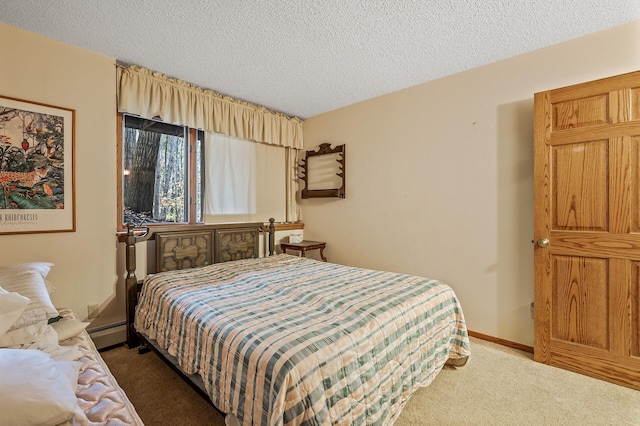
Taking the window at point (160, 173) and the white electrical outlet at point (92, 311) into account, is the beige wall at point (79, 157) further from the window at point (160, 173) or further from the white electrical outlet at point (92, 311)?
the window at point (160, 173)

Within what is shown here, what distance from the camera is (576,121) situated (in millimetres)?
2154

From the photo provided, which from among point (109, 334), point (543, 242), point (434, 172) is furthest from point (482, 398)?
point (109, 334)

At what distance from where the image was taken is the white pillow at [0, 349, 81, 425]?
2.59 ft

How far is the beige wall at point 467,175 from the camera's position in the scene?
246 centimetres

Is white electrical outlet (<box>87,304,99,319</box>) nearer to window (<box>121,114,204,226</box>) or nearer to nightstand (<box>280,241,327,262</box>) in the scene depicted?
window (<box>121,114,204,226</box>)

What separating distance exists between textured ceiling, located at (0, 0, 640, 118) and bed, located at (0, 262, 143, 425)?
1.75 metres

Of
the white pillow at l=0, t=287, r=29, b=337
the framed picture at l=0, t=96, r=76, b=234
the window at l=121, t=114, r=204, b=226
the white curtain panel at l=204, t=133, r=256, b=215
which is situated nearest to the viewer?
the white pillow at l=0, t=287, r=29, b=337

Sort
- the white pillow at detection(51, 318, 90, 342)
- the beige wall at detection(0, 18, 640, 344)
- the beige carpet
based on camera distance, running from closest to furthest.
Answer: the white pillow at detection(51, 318, 90, 342) → the beige carpet → the beige wall at detection(0, 18, 640, 344)

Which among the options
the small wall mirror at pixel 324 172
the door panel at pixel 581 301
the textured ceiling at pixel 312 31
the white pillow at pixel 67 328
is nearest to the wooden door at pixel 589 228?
the door panel at pixel 581 301

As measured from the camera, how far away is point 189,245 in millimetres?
2928

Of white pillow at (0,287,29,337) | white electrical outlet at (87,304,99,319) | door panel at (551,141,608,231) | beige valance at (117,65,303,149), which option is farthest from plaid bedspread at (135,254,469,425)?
beige valance at (117,65,303,149)

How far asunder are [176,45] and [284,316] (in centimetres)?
224

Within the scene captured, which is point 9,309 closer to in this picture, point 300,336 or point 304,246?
point 300,336

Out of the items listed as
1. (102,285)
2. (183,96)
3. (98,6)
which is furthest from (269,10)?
(102,285)
